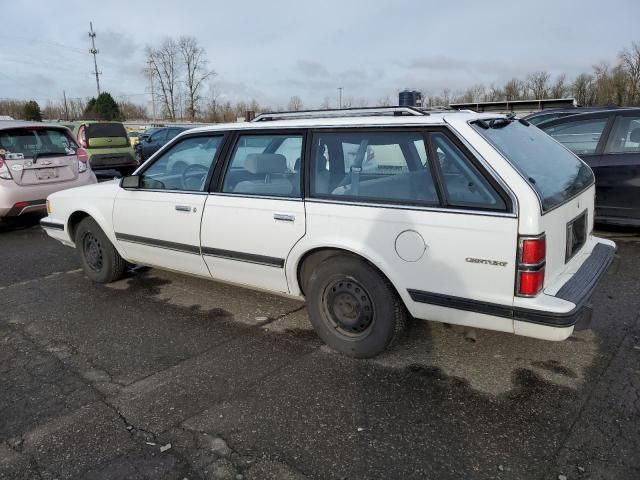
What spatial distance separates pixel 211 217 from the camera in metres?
3.92

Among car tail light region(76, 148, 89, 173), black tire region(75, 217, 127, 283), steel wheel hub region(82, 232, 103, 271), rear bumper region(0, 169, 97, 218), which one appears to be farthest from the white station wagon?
Result: car tail light region(76, 148, 89, 173)

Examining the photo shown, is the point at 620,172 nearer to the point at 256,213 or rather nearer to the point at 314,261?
the point at 314,261

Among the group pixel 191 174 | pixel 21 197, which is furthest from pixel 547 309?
pixel 21 197

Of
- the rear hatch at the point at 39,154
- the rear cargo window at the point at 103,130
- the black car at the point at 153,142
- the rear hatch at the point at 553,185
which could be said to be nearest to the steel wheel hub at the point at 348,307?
the rear hatch at the point at 553,185

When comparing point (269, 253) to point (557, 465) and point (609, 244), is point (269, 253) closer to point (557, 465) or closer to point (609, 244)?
point (557, 465)

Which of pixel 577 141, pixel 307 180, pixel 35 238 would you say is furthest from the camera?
pixel 35 238

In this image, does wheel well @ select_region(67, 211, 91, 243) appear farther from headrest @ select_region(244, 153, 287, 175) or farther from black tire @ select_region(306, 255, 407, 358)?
black tire @ select_region(306, 255, 407, 358)

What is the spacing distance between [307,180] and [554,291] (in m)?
1.70

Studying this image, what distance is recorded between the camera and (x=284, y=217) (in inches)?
138

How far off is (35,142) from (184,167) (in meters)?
A: 4.75

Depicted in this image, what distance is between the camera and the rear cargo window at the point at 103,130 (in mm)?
13594

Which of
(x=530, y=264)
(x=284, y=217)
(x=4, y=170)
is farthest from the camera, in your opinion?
(x=4, y=170)

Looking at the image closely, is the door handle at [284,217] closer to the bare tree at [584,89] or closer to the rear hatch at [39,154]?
the rear hatch at [39,154]

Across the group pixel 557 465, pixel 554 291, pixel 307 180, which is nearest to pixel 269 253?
pixel 307 180
